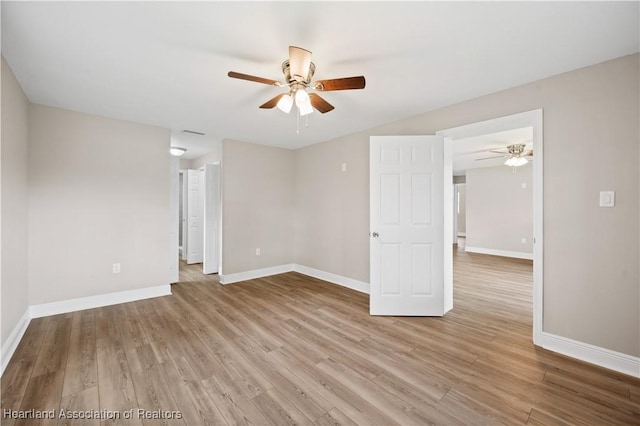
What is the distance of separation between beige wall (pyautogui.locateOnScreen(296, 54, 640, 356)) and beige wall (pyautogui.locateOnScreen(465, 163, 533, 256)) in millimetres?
5138

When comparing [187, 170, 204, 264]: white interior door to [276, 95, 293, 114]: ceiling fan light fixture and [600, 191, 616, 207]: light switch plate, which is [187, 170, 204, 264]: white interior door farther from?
[600, 191, 616, 207]: light switch plate

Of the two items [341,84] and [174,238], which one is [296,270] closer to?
[174,238]

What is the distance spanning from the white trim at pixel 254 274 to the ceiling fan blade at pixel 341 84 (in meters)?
3.54

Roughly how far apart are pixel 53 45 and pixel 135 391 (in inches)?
101

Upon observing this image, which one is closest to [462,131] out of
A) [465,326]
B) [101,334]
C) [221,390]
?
[465,326]

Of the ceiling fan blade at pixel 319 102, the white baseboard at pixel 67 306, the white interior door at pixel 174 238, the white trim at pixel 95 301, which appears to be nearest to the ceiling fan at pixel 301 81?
the ceiling fan blade at pixel 319 102

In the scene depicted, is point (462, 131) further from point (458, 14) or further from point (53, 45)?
point (53, 45)

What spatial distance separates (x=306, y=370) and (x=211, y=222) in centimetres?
391

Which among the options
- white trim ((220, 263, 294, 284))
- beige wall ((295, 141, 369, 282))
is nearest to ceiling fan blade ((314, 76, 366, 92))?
beige wall ((295, 141, 369, 282))

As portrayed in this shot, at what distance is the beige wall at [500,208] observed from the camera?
668cm

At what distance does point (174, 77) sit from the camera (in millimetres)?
2383

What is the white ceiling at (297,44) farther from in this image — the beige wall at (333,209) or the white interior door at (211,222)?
the white interior door at (211,222)

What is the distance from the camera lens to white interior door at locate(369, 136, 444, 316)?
307cm

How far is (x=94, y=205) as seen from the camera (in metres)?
3.34
